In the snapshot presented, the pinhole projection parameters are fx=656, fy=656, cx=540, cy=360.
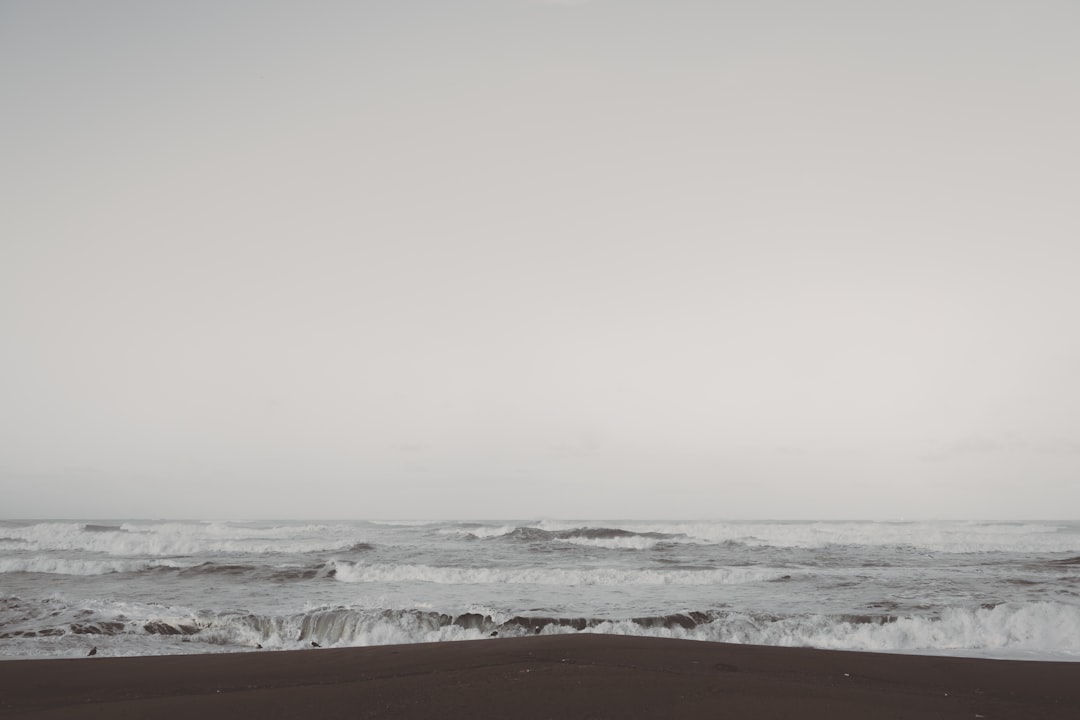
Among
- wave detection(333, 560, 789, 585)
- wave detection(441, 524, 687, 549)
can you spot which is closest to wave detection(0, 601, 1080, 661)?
wave detection(333, 560, 789, 585)

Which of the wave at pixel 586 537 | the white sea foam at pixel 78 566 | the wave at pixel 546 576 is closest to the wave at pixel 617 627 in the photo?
the wave at pixel 546 576

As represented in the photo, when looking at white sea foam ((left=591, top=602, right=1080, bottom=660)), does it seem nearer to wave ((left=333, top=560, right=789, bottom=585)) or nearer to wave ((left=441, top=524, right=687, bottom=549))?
wave ((left=333, top=560, right=789, bottom=585))

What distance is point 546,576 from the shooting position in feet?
65.9

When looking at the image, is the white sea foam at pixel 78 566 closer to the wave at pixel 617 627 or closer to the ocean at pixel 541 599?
the ocean at pixel 541 599

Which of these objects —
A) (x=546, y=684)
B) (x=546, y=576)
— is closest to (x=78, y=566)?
(x=546, y=576)

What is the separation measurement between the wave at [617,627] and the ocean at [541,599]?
39mm

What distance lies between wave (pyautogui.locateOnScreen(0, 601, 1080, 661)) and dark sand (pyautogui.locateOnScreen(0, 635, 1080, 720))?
269 cm

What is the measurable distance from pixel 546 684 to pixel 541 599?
30.3 feet

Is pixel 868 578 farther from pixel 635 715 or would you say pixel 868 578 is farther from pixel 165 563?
pixel 165 563

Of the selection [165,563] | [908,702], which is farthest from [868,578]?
[165,563]

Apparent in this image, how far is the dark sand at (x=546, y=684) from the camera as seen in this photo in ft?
21.3

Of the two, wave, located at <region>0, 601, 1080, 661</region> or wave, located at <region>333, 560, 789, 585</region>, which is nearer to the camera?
wave, located at <region>0, 601, 1080, 661</region>

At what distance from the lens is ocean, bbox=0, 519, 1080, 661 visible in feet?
40.3

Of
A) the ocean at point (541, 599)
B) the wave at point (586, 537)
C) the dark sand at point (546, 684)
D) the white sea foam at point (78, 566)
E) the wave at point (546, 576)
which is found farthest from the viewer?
the wave at point (586, 537)
